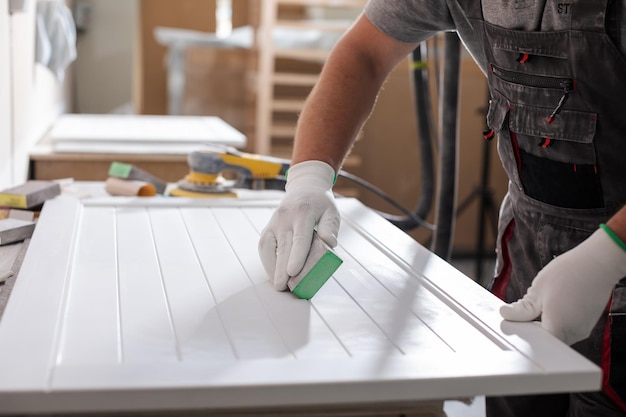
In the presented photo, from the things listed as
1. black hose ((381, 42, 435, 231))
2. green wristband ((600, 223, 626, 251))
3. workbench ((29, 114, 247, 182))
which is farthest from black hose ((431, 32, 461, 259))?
green wristband ((600, 223, 626, 251))

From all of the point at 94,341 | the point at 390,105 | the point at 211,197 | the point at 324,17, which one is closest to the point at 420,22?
the point at 211,197

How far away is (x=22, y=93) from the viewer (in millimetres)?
2260

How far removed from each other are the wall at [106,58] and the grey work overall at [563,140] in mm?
3402

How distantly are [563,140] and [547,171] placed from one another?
0.06m

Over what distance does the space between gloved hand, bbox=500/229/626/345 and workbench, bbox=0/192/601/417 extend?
0.03 meters

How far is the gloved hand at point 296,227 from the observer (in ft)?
3.63

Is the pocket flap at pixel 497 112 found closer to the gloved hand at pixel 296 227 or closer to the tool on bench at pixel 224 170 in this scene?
the gloved hand at pixel 296 227

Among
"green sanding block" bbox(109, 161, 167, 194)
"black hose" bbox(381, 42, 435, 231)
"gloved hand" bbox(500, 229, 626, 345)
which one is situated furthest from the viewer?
"black hose" bbox(381, 42, 435, 231)

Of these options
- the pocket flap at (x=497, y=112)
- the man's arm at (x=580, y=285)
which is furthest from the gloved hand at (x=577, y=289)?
the pocket flap at (x=497, y=112)

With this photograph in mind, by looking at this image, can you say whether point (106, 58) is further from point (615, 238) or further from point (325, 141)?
point (615, 238)

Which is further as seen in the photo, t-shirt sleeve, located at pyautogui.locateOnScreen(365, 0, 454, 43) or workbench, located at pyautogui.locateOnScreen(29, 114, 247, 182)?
workbench, located at pyautogui.locateOnScreen(29, 114, 247, 182)

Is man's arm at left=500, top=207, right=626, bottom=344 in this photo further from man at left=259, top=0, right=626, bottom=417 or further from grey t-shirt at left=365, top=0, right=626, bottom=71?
grey t-shirt at left=365, top=0, right=626, bottom=71

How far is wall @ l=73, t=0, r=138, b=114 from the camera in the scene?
4406mm

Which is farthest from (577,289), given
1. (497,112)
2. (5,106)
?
(5,106)
